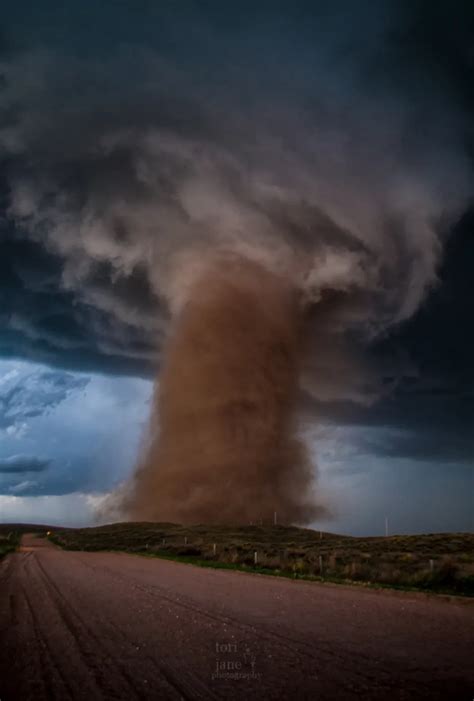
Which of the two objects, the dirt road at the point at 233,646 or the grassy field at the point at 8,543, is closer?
the dirt road at the point at 233,646

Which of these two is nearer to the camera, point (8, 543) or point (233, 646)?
point (233, 646)

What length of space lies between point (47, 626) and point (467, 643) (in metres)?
7.77

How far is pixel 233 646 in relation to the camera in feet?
28.6

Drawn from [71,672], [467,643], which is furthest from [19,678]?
[467,643]

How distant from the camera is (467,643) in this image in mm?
9062

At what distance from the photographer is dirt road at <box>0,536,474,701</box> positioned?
648 cm

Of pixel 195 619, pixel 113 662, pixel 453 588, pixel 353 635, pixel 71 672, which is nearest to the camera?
pixel 71 672

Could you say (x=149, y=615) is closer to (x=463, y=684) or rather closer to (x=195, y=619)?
(x=195, y=619)

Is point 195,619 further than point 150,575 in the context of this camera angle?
No

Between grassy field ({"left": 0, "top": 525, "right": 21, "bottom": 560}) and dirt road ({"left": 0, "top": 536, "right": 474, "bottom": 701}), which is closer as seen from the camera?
dirt road ({"left": 0, "top": 536, "right": 474, "bottom": 701})

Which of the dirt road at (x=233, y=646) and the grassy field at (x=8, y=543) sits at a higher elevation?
the grassy field at (x=8, y=543)

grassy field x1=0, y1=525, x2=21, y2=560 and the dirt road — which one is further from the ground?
grassy field x1=0, y1=525, x2=21, y2=560

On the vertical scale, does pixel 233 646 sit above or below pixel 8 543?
below

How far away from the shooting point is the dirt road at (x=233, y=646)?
21.2 ft
